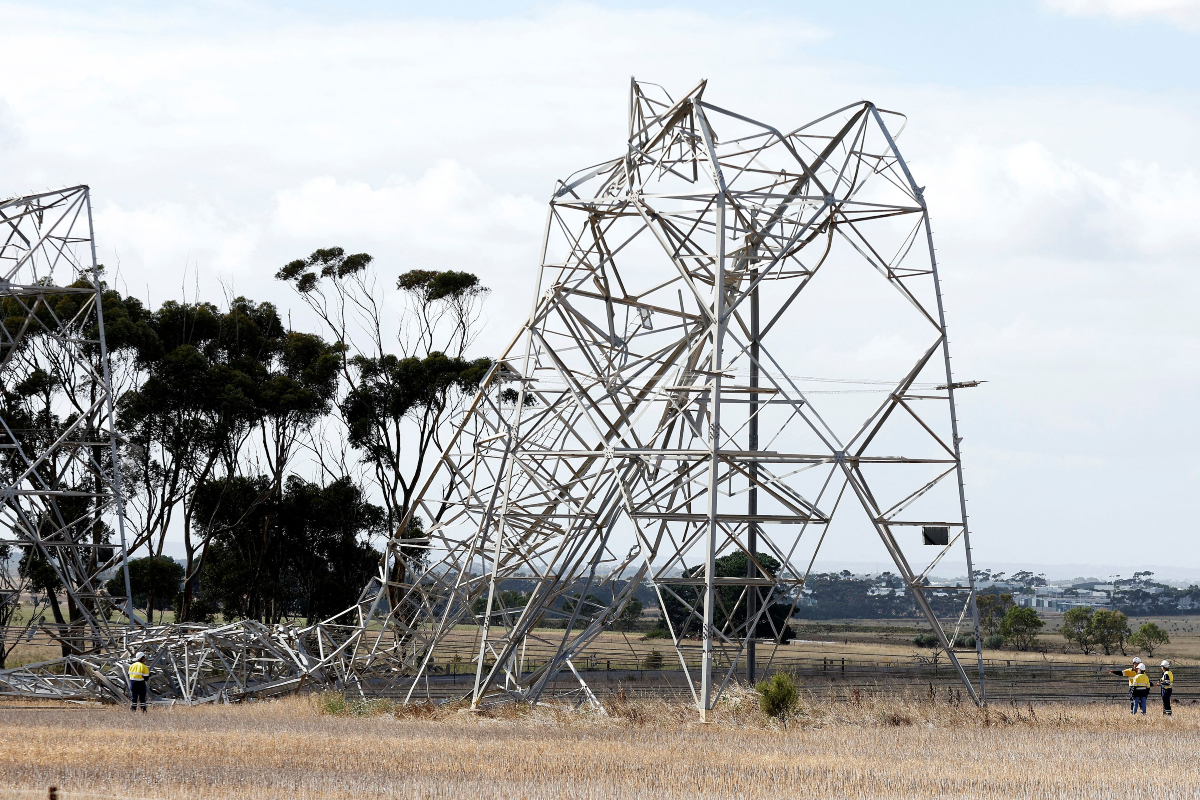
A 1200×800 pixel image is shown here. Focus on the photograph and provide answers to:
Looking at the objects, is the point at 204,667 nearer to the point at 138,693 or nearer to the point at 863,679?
the point at 138,693

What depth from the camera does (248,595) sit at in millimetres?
61781

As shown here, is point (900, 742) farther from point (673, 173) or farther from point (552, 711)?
point (673, 173)

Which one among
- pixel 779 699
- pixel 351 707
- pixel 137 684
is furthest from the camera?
pixel 137 684

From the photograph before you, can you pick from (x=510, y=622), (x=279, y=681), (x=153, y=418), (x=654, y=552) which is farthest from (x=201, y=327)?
(x=654, y=552)

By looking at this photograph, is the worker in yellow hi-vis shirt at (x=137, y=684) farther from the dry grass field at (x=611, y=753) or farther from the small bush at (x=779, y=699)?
the small bush at (x=779, y=699)

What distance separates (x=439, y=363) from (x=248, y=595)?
526 inches

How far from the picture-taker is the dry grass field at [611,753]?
1728cm

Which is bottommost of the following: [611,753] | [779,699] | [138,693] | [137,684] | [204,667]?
[611,753]

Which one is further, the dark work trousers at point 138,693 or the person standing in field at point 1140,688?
the dark work trousers at point 138,693

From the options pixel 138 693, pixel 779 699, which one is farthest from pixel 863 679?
pixel 138 693

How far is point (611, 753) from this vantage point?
21172 millimetres

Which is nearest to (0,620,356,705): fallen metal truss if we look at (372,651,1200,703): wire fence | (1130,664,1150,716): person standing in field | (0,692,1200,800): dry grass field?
(372,651,1200,703): wire fence

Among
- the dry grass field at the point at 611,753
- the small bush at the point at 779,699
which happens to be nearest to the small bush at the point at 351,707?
the dry grass field at the point at 611,753

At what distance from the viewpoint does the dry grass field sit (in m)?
17.3
